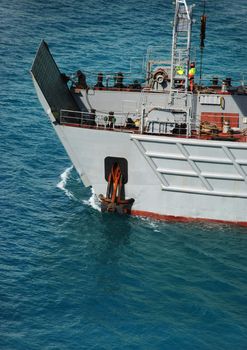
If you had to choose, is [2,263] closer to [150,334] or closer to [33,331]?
[33,331]

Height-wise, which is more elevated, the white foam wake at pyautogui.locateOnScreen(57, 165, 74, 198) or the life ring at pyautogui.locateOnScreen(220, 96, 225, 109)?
the life ring at pyautogui.locateOnScreen(220, 96, 225, 109)

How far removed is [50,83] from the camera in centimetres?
4184

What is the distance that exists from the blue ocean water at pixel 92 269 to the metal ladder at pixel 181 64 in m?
6.27

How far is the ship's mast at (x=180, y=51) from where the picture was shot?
40750mm

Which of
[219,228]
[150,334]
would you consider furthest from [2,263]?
[219,228]

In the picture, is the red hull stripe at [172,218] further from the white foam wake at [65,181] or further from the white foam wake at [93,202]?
the white foam wake at [65,181]

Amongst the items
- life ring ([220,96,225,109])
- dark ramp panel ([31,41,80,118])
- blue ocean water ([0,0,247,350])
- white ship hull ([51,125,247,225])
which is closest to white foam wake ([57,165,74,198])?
blue ocean water ([0,0,247,350])

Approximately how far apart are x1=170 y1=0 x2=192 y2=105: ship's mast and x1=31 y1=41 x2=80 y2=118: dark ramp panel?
585 cm

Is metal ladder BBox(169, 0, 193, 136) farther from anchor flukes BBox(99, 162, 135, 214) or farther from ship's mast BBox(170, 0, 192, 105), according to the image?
anchor flukes BBox(99, 162, 135, 214)

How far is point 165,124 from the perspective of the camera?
4038 cm

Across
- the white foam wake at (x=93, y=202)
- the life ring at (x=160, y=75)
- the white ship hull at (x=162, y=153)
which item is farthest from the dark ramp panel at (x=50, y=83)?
the white foam wake at (x=93, y=202)

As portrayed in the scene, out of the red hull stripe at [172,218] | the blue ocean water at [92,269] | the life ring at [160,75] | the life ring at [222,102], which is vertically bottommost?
the blue ocean water at [92,269]

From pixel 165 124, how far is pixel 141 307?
10.8 m

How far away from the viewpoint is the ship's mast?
134 feet
